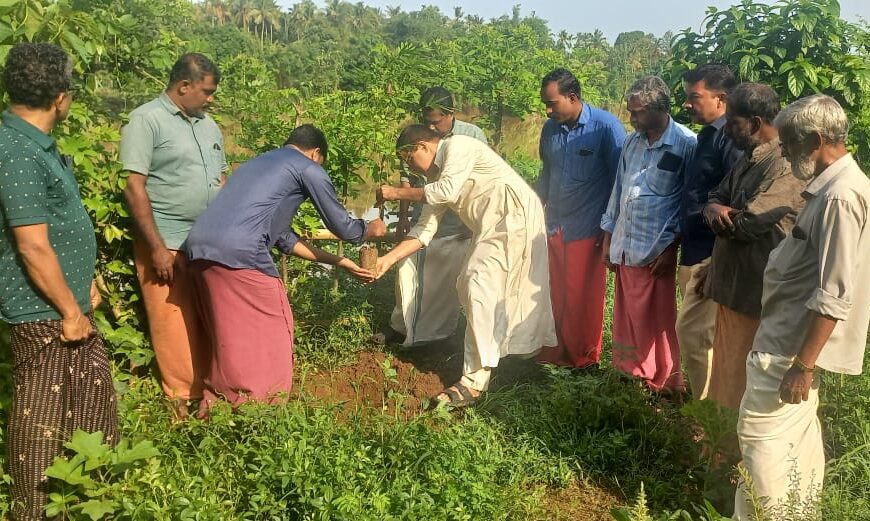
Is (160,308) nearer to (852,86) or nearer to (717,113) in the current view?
(717,113)

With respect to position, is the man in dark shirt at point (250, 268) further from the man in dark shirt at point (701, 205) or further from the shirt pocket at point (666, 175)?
the man in dark shirt at point (701, 205)

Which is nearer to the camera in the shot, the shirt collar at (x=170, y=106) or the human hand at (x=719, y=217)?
the human hand at (x=719, y=217)

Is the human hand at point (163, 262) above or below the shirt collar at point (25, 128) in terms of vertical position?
below

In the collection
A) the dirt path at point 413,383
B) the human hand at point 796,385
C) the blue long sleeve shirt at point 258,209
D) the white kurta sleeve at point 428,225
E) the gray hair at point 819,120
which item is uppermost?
the gray hair at point 819,120

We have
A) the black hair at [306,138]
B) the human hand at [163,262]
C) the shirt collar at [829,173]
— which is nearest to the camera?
the shirt collar at [829,173]

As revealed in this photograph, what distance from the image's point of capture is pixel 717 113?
4301 mm

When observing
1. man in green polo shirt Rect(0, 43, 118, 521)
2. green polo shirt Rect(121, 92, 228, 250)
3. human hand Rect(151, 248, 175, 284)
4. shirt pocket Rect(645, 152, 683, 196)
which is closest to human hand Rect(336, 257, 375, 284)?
green polo shirt Rect(121, 92, 228, 250)

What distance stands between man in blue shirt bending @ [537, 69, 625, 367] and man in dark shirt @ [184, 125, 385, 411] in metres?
1.80

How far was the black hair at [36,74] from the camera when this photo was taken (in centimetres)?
276

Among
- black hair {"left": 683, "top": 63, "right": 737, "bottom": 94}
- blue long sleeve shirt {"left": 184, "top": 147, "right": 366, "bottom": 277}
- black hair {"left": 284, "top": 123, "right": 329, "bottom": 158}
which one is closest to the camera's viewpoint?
blue long sleeve shirt {"left": 184, "top": 147, "right": 366, "bottom": 277}

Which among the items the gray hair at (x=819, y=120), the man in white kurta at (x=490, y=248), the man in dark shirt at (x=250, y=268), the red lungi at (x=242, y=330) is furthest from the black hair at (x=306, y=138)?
the gray hair at (x=819, y=120)

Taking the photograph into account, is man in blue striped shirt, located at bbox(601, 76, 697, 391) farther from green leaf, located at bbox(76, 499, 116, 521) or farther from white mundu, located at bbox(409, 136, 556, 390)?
green leaf, located at bbox(76, 499, 116, 521)

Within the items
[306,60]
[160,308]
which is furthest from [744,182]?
[306,60]

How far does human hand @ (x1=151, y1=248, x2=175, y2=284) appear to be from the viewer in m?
3.81
